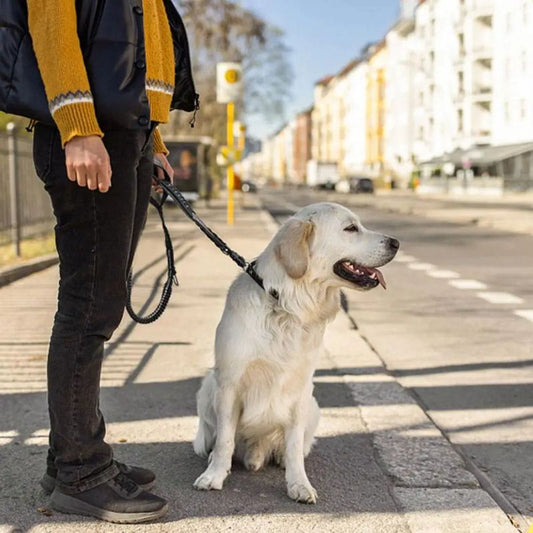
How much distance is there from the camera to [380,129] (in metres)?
105

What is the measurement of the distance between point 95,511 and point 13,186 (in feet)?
33.9

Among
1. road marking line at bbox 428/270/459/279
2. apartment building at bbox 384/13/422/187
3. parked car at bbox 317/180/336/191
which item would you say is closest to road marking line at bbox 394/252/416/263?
road marking line at bbox 428/270/459/279

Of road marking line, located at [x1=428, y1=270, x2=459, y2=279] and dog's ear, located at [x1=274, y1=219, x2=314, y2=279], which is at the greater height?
dog's ear, located at [x1=274, y1=219, x2=314, y2=279]

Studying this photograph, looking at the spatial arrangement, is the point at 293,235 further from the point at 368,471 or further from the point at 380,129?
the point at 380,129

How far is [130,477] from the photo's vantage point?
10.3 ft

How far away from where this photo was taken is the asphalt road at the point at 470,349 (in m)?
3.98

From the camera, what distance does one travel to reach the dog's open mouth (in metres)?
3.24

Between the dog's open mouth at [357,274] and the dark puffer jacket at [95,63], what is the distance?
1035 millimetres

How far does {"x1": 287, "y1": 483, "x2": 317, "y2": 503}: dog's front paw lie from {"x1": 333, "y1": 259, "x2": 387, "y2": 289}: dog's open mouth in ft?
2.60

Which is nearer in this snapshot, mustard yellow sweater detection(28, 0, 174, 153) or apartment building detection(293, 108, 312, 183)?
mustard yellow sweater detection(28, 0, 174, 153)

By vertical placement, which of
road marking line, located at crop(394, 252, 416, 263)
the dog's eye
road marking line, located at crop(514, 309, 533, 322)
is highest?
the dog's eye

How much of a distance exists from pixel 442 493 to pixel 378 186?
9288 centimetres

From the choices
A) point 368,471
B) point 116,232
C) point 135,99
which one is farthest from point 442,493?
point 135,99

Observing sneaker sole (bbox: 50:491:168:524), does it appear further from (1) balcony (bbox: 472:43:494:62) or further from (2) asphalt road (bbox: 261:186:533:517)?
(1) balcony (bbox: 472:43:494:62)
